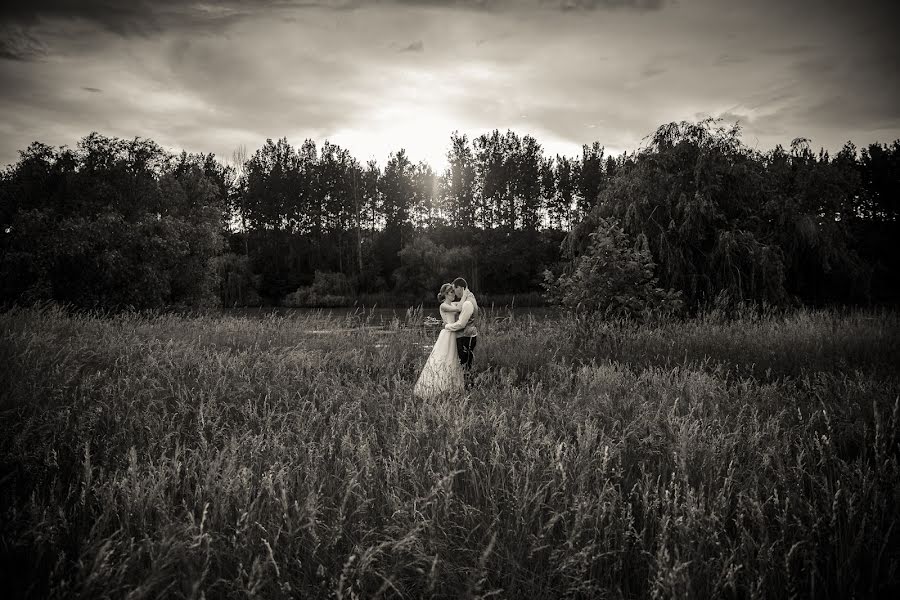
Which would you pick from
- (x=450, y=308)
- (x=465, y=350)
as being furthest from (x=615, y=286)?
(x=450, y=308)

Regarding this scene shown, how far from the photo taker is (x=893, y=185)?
42.0 m

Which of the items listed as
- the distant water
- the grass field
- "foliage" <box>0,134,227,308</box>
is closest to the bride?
the grass field

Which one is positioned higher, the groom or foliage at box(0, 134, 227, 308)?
foliage at box(0, 134, 227, 308)

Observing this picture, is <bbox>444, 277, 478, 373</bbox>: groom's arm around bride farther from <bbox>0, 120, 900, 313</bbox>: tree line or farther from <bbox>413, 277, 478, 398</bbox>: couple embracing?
<bbox>0, 120, 900, 313</bbox>: tree line

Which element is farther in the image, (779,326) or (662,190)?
(662,190)

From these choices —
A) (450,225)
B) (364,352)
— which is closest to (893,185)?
(450,225)

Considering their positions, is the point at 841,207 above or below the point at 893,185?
below

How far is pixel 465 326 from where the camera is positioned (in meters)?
7.54

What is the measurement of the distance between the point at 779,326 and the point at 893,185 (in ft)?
155

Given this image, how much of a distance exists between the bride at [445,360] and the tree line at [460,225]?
4665 mm

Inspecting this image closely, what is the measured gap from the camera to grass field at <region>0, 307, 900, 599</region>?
1.99 metres

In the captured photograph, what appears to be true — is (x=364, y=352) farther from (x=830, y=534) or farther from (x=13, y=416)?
(x=830, y=534)

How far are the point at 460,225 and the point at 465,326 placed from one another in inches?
1798

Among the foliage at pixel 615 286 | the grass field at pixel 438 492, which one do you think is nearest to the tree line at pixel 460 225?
the foliage at pixel 615 286
